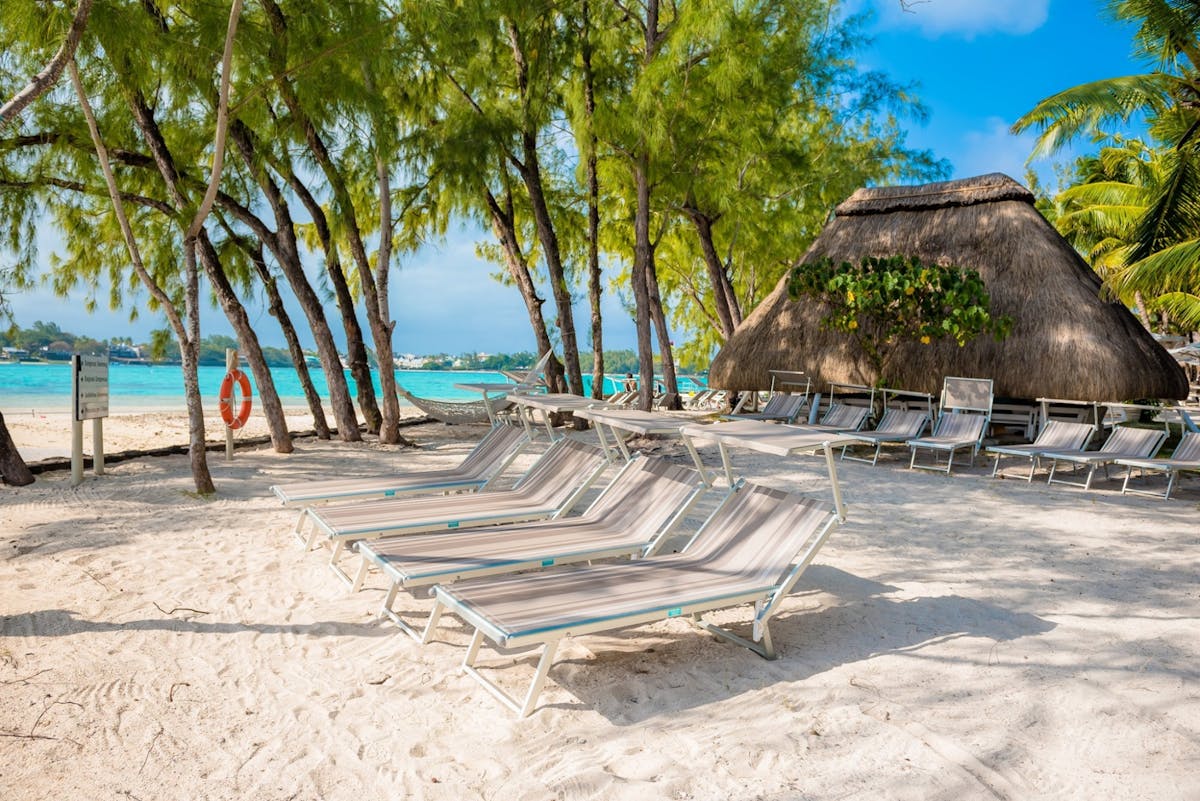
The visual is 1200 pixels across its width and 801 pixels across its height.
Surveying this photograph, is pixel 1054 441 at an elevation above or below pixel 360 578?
above

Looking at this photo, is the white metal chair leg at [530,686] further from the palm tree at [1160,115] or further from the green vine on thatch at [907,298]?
the palm tree at [1160,115]

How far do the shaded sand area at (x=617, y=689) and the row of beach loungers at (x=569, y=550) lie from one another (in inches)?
11.2

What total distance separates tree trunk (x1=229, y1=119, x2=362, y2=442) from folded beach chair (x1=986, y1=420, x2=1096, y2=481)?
8269 mm

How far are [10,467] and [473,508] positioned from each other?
532 cm

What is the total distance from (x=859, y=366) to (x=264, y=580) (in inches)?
400

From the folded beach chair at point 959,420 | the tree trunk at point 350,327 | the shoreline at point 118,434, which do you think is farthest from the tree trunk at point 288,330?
the folded beach chair at point 959,420

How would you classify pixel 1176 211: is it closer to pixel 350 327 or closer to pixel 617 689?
pixel 617 689

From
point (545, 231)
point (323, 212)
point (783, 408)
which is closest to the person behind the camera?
point (323, 212)

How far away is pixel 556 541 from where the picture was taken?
4.59 meters

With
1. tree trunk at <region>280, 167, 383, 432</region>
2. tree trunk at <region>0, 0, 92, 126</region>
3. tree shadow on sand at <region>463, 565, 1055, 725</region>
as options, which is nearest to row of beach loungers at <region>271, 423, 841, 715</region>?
tree shadow on sand at <region>463, 565, 1055, 725</region>

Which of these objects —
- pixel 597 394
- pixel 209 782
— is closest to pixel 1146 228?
pixel 597 394

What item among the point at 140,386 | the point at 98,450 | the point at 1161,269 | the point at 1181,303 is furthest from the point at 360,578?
the point at 140,386

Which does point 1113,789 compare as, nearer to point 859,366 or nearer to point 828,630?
point 828,630

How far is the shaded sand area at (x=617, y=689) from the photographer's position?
2.74 m
